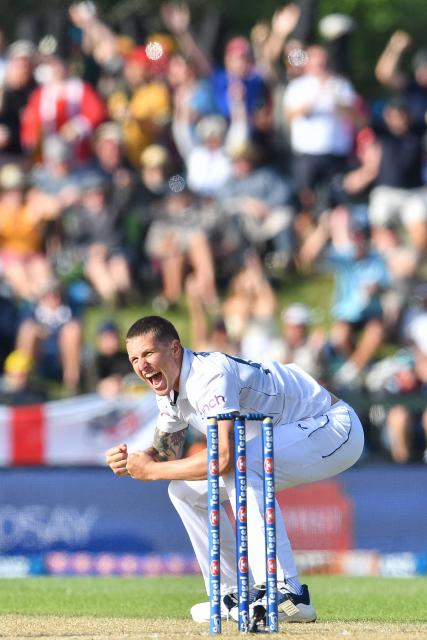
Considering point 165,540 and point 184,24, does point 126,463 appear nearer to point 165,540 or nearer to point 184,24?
point 165,540

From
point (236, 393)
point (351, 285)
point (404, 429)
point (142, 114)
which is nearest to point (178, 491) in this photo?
point (236, 393)

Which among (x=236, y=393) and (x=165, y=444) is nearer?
(x=236, y=393)

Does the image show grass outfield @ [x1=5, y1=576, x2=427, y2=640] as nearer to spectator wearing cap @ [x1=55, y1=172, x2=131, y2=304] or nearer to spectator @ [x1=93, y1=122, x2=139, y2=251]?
spectator wearing cap @ [x1=55, y1=172, x2=131, y2=304]

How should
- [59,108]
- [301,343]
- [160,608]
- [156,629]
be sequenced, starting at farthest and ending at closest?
1. [59,108]
2. [301,343]
3. [160,608]
4. [156,629]

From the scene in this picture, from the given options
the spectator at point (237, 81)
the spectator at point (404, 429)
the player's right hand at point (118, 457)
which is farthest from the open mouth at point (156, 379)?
the spectator at point (237, 81)

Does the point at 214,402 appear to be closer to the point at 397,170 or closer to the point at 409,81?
the point at 397,170

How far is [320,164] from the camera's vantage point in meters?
19.8

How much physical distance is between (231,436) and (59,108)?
13.2 metres

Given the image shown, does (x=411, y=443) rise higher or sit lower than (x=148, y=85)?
lower

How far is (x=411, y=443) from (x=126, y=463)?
7479 mm

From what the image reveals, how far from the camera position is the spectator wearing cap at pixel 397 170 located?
19.0 m

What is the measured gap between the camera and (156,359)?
27.2 ft

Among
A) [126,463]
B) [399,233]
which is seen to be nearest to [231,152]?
[399,233]

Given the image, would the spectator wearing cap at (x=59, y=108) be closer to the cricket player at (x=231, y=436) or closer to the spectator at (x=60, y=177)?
the spectator at (x=60, y=177)
